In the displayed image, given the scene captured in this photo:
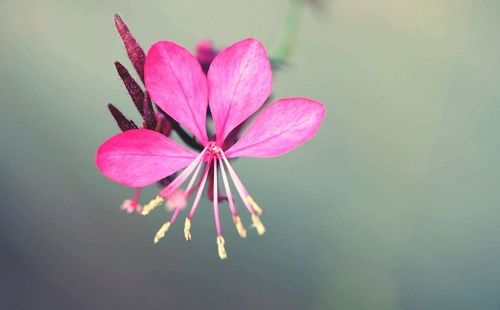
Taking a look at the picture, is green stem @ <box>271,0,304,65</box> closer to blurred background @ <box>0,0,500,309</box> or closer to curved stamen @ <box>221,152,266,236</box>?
blurred background @ <box>0,0,500,309</box>

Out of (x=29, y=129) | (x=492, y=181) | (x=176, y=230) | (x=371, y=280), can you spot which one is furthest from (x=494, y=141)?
(x=29, y=129)

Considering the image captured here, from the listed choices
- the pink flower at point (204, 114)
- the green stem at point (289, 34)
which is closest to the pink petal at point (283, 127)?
the pink flower at point (204, 114)

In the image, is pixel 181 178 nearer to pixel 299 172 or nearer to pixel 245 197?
pixel 245 197

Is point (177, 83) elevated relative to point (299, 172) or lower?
elevated

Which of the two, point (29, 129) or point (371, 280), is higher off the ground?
point (29, 129)

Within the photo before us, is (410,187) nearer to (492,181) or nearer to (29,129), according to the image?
(492,181)

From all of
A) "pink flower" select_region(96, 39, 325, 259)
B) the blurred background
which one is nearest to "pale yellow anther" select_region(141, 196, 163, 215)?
"pink flower" select_region(96, 39, 325, 259)

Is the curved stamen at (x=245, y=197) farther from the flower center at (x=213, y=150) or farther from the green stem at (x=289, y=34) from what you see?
the green stem at (x=289, y=34)

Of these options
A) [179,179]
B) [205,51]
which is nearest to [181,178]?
[179,179]
